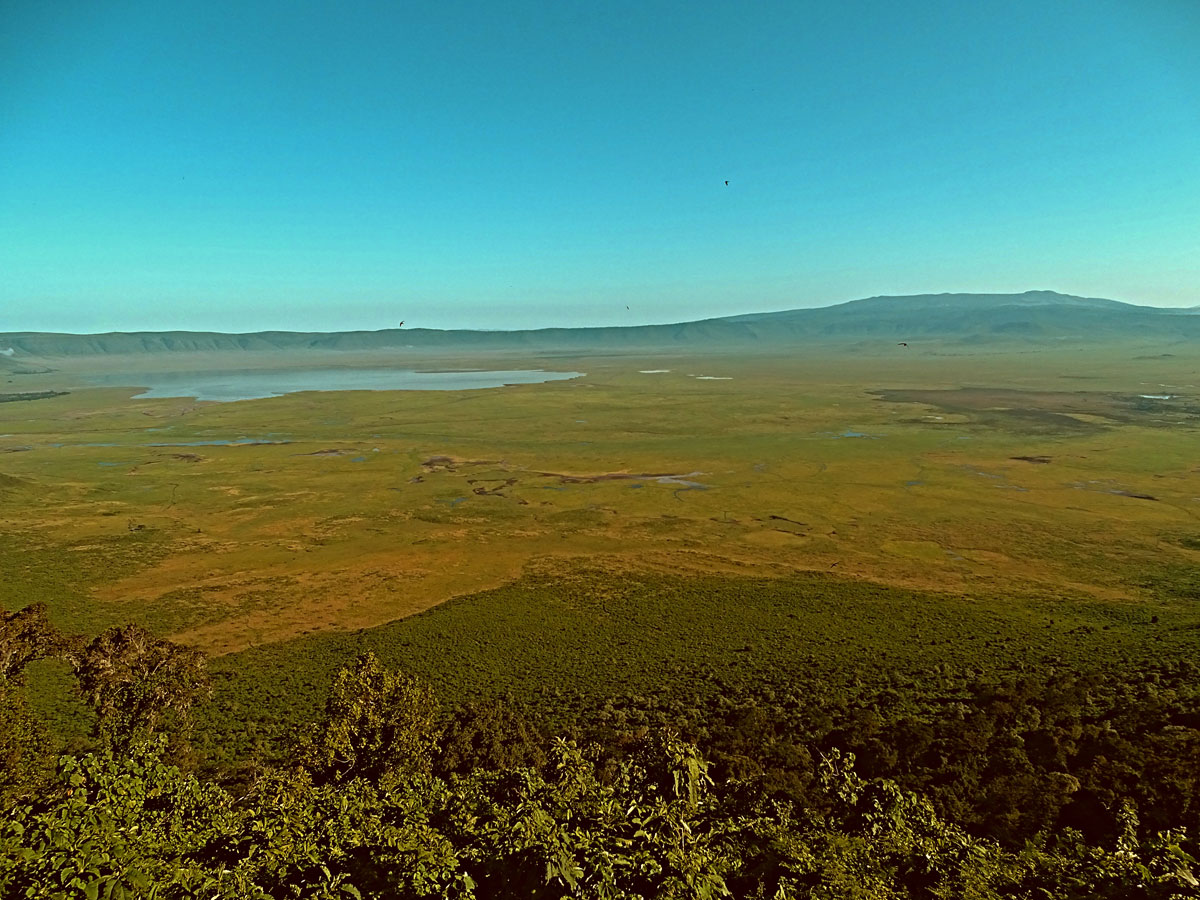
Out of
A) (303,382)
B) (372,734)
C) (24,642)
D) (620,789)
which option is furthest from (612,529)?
(303,382)

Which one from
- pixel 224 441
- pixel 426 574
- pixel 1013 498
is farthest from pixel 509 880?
pixel 224 441

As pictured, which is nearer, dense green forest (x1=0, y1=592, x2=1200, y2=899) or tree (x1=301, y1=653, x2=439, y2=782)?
dense green forest (x1=0, y1=592, x2=1200, y2=899)

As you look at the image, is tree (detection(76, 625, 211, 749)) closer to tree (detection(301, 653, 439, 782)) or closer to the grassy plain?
tree (detection(301, 653, 439, 782))

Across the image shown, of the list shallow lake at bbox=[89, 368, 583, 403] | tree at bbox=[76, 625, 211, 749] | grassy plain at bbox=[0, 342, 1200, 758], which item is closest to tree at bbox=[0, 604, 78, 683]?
tree at bbox=[76, 625, 211, 749]

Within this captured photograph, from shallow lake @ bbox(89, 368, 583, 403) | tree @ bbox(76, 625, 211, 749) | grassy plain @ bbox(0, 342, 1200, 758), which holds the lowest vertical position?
grassy plain @ bbox(0, 342, 1200, 758)

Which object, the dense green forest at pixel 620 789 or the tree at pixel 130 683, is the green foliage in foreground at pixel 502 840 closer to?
the dense green forest at pixel 620 789

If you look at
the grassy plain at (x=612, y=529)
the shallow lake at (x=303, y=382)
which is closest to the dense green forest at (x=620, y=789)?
the grassy plain at (x=612, y=529)

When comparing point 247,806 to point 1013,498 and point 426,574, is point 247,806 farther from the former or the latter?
point 1013,498
